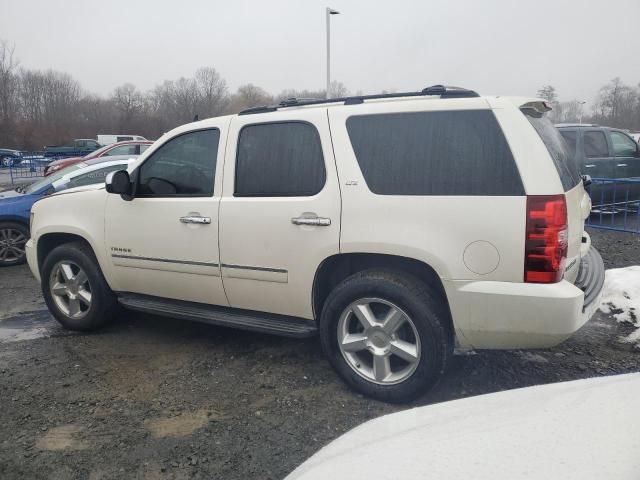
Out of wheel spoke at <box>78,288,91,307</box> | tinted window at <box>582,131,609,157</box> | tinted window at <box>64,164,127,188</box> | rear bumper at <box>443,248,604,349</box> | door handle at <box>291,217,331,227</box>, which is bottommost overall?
wheel spoke at <box>78,288,91,307</box>

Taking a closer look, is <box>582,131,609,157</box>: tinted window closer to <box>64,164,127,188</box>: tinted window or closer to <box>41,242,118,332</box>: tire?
<box>64,164,127,188</box>: tinted window

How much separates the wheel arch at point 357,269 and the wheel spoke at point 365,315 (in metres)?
0.28

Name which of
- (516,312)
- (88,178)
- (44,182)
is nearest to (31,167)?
(44,182)

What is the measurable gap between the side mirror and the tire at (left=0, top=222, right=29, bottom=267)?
4.17m

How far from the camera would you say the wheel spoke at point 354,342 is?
3.24 meters

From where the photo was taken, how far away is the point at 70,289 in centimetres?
456

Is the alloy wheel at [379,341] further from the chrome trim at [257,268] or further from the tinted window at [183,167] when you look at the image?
the tinted window at [183,167]

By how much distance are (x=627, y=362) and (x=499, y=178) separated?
79.0 inches

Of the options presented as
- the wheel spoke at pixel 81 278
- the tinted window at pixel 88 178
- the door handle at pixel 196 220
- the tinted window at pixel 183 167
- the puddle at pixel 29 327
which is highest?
the tinted window at pixel 183 167

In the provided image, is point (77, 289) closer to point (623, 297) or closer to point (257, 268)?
point (257, 268)

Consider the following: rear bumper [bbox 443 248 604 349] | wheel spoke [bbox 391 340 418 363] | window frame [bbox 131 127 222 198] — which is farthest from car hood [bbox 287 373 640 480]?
window frame [bbox 131 127 222 198]

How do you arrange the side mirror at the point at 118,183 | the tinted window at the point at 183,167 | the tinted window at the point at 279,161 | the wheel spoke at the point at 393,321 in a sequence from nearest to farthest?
the wheel spoke at the point at 393,321
the tinted window at the point at 279,161
the tinted window at the point at 183,167
the side mirror at the point at 118,183

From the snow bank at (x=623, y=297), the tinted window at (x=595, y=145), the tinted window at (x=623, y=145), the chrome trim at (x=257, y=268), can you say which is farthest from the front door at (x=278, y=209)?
the tinted window at (x=623, y=145)

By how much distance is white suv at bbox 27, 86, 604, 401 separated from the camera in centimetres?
279
